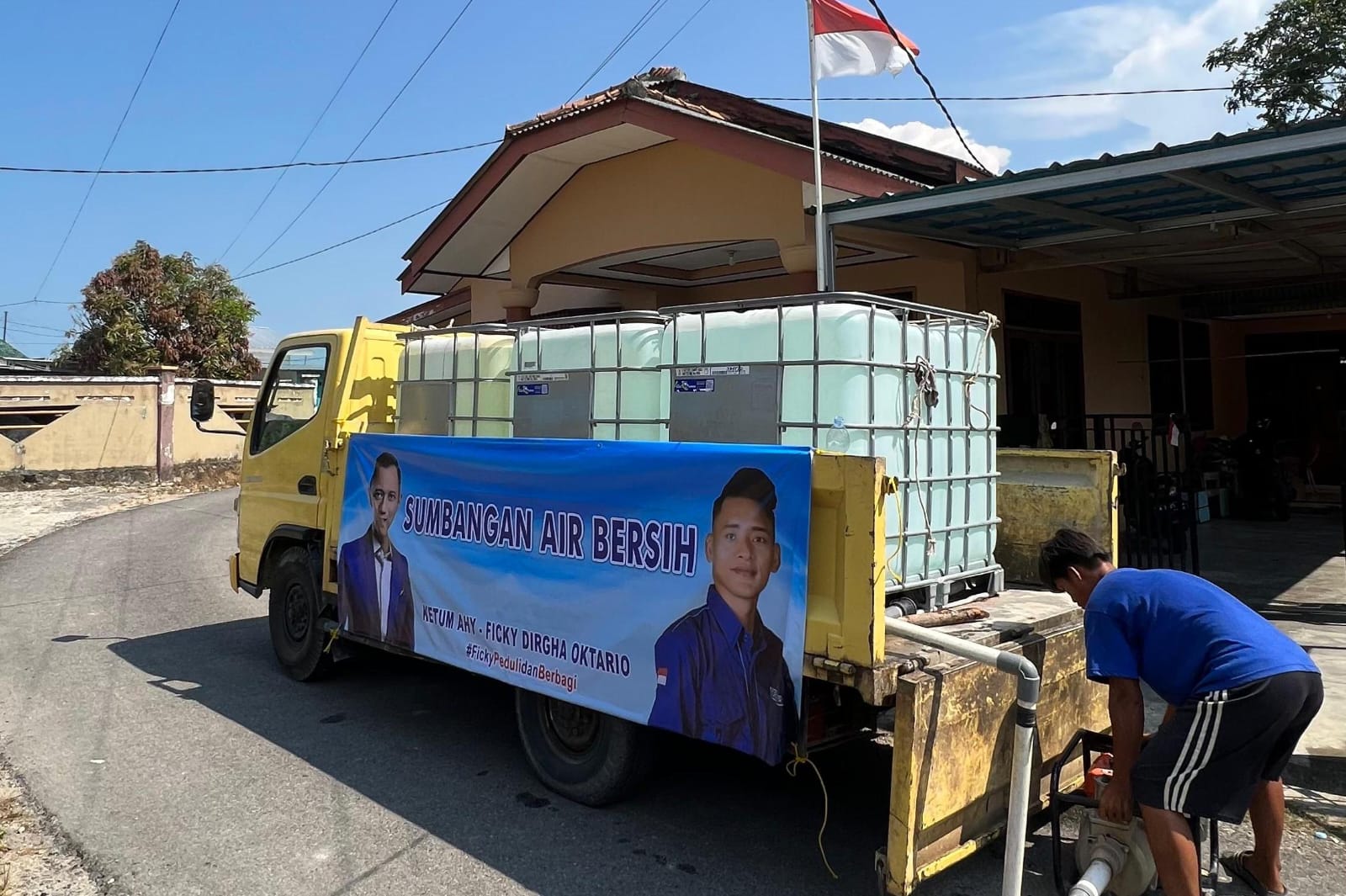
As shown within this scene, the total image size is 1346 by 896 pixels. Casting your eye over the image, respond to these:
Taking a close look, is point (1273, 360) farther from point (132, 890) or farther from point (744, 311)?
point (132, 890)

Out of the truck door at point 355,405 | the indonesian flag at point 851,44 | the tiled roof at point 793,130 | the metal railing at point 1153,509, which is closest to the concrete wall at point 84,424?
the tiled roof at point 793,130

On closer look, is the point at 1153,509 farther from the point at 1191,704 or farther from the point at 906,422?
the point at 1191,704

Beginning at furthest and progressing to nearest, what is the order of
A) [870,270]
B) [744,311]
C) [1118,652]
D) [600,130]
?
[870,270]
[600,130]
[744,311]
[1118,652]

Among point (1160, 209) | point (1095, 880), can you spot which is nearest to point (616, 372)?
point (1095, 880)

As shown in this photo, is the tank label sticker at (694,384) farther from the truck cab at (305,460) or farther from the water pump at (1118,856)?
the truck cab at (305,460)

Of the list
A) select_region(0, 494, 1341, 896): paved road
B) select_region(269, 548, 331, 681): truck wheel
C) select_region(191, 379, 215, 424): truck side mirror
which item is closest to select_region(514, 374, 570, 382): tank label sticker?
select_region(0, 494, 1341, 896): paved road

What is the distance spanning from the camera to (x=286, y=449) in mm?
6207

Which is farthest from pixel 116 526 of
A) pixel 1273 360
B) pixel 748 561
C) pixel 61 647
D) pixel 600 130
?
pixel 1273 360

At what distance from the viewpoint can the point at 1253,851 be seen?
3.43 m

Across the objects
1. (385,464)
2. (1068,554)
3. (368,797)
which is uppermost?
(385,464)

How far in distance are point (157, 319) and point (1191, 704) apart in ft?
98.4

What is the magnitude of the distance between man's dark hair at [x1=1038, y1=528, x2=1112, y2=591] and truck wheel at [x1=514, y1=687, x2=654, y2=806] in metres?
1.78

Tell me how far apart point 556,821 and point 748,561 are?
1.58 meters

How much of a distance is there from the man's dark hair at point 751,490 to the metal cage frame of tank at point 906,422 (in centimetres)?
39
